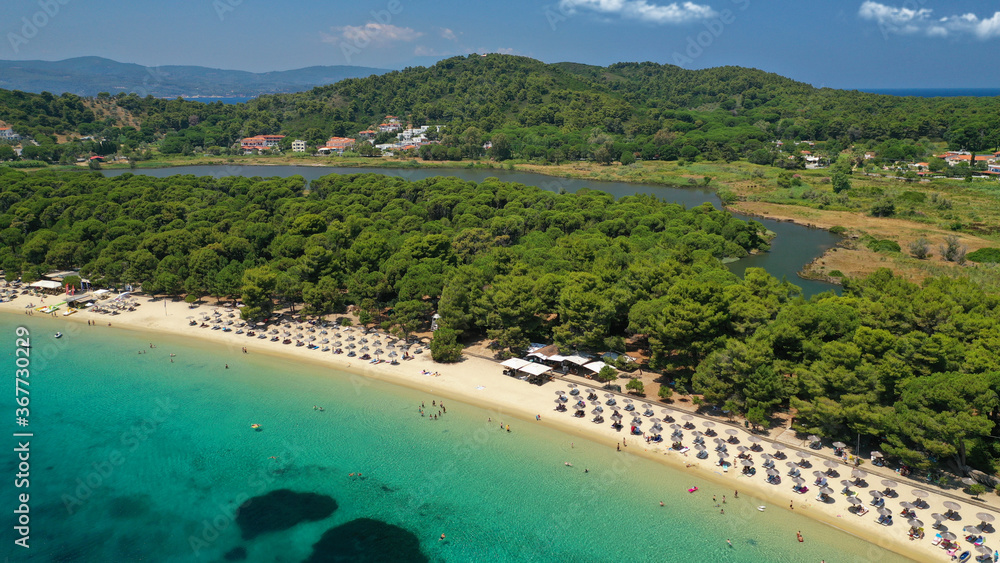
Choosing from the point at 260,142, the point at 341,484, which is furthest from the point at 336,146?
the point at 341,484

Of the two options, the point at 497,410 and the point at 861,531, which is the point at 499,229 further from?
the point at 861,531

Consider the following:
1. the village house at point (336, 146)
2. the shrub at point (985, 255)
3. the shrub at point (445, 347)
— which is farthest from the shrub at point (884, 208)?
the village house at point (336, 146)

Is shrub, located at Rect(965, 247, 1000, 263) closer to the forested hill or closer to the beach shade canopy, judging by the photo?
the beach shade canopy

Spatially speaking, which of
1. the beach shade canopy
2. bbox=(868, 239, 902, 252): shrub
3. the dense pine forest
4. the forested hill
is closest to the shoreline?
the beach shade canopy

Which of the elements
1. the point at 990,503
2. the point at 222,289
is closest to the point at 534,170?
the point at 222,289

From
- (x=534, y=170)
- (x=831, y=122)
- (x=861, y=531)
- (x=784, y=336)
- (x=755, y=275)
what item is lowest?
(x=861, y=531)

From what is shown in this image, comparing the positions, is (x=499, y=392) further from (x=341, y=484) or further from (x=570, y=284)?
(x=341, y=484)

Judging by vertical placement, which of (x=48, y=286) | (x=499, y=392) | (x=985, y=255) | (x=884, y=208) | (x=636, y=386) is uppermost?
(x=884, y=208)
